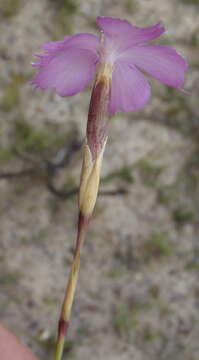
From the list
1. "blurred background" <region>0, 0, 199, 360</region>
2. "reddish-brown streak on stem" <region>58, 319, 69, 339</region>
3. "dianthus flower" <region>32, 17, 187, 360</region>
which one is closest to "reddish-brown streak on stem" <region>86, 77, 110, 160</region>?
"dianthus flower" <region>32, 17, 187, 360</region>

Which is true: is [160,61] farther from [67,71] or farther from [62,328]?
[62,328]

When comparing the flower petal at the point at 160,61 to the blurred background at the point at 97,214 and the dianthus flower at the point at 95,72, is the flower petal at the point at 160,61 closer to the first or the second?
the dianthus flower at the point at 95,72


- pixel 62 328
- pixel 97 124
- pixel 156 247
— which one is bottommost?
pixel 156 247

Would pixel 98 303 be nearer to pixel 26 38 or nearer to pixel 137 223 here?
pixel 137 223

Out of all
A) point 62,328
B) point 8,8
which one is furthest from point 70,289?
point 8,8

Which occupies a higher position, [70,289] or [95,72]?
[95,72]

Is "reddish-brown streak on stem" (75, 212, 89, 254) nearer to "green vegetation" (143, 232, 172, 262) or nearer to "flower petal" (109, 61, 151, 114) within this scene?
"flower petal" (109, 61, 151, 114)
